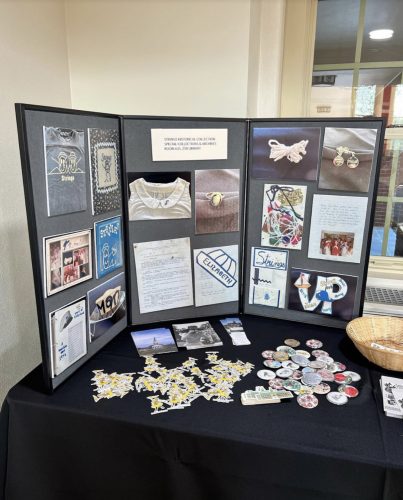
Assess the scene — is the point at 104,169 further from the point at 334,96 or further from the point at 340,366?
the point at 334,96

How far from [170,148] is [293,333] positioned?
73 cm

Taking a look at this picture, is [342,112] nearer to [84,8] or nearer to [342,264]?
[342,264]

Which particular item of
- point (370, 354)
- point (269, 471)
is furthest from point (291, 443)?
point (370, 354)

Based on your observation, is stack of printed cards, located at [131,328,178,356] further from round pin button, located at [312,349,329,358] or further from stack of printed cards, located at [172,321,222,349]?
round pin button, located at [312,349,329,358]

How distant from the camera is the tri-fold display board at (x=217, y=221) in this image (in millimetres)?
1140

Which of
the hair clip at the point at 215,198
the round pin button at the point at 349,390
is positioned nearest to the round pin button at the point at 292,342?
the round pin button at the point at 349,390

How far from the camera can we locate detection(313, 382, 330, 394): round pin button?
3.35ft

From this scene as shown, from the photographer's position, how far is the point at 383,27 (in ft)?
5.36

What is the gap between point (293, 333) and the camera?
4.33 ft

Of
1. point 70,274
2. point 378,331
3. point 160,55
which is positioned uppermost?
point 160,55

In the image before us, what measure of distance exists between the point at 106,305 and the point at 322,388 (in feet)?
2.17

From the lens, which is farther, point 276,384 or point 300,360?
point 300,360

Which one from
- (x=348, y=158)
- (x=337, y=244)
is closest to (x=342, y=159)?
(x=348, y=158)

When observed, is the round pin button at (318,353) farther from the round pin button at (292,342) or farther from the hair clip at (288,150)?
the hair clip at (288,150)
